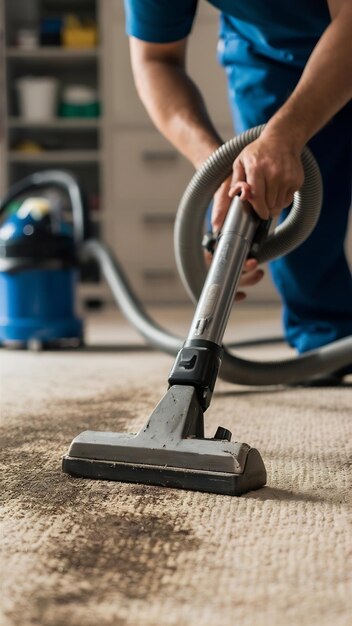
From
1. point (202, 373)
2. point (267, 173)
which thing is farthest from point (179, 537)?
point (267, 173)

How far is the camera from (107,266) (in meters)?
1.85

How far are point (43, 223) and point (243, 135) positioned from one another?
105cm

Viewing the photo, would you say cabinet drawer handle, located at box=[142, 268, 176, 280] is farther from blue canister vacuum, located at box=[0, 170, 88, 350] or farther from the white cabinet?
blue canister vacuum, located at box=[0, 170, 88, 350]

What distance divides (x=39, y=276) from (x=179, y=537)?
55.2 inches

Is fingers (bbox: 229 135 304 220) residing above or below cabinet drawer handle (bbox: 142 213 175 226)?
above

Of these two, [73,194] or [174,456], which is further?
[73,194]

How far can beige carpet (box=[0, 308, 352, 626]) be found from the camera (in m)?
0.48

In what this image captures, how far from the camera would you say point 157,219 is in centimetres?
336

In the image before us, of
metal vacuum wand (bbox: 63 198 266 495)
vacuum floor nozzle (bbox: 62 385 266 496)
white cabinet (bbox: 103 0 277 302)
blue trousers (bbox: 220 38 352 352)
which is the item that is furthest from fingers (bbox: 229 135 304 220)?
white cabinet (bbox: 103 0 277 302)

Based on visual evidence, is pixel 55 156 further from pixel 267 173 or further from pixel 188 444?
pixel 188 444

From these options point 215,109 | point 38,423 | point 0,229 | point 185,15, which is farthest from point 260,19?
point 215,109

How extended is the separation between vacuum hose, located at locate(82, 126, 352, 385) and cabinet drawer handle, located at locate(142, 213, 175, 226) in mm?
2183

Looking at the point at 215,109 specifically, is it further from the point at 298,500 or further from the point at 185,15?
the point at 298,500

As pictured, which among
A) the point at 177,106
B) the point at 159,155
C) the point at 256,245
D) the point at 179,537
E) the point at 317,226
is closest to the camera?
the point at 179,537
